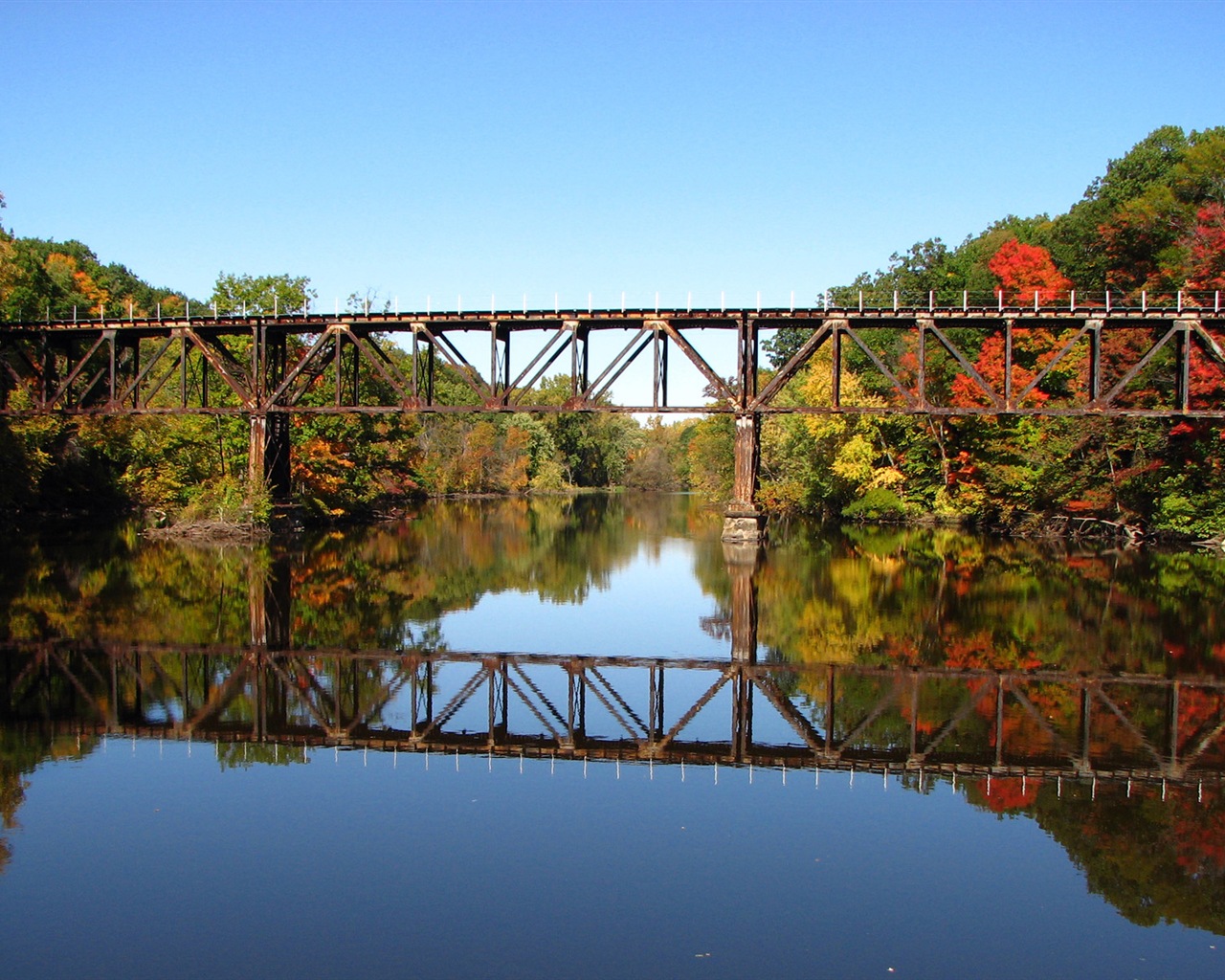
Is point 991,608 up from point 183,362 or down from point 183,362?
down

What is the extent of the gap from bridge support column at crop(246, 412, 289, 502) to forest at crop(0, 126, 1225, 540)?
901 millimetres

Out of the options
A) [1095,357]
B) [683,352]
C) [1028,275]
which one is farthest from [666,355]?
[1028,275]

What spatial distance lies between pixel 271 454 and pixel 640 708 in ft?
111

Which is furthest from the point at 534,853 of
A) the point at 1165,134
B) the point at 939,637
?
the point at 1165,134

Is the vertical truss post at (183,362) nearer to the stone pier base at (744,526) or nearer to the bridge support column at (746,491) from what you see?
the bridge support column at (746,491)

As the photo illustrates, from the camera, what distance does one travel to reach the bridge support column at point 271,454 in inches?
1727

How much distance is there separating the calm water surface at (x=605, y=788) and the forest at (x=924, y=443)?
20923 mm

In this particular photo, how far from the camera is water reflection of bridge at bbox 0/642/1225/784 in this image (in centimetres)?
1248

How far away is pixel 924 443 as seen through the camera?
56.1 meters

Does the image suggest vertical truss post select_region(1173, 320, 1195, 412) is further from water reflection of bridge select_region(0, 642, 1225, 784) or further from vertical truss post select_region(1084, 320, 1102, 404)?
A: water reflection of bridge select_region(0, 642, 1225, 784)

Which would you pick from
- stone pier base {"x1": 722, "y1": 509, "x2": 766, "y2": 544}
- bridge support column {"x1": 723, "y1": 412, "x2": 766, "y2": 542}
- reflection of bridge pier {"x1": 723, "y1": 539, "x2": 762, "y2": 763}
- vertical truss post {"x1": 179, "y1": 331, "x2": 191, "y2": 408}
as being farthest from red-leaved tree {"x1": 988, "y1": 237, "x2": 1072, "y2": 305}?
vertical truss post {"x1": 179, "y1": 331, "x2": 191, "y2": 408}

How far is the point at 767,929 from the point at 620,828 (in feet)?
7.71

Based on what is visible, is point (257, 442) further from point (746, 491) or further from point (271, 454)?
point (746, 491)

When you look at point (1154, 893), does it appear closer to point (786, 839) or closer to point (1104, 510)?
point (786, 839)
